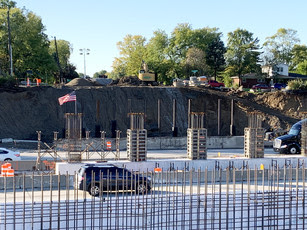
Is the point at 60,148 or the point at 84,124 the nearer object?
the point at 60,148

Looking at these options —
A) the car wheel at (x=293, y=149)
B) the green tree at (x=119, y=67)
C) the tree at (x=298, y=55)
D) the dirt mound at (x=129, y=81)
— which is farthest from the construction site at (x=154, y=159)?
the tree at (x=298, y=55)

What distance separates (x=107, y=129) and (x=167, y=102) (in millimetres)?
8910

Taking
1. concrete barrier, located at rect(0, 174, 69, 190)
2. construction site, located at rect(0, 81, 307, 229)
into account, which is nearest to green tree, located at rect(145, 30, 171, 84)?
construction site, located at rect(0, 81, 307, 229)

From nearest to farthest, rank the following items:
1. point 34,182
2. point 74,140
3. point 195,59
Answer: point 34,182 < point 74,140 < point 195,59

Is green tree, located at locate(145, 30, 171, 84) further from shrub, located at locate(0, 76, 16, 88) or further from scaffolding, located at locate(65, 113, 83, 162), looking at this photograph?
scaffolding, located at locate(65, 113, 83, 162)

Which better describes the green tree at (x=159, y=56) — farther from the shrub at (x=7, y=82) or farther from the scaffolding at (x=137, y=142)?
the scaffolding at (x=137, y=142)

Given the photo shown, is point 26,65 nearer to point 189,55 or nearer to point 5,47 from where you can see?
point 5,47

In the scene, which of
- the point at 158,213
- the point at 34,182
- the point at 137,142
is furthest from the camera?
the point at 137,142

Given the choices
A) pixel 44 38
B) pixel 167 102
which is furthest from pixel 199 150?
pixel 44 38

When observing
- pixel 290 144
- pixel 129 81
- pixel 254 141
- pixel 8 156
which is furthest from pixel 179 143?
pixel 129 81

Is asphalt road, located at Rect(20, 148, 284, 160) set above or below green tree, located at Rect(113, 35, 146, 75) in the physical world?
below

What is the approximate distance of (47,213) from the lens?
14.2 meters

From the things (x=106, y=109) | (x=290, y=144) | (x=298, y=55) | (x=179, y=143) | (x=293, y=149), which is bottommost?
(x=293, y=149)

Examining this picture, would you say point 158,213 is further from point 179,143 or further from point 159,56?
point 159,56
